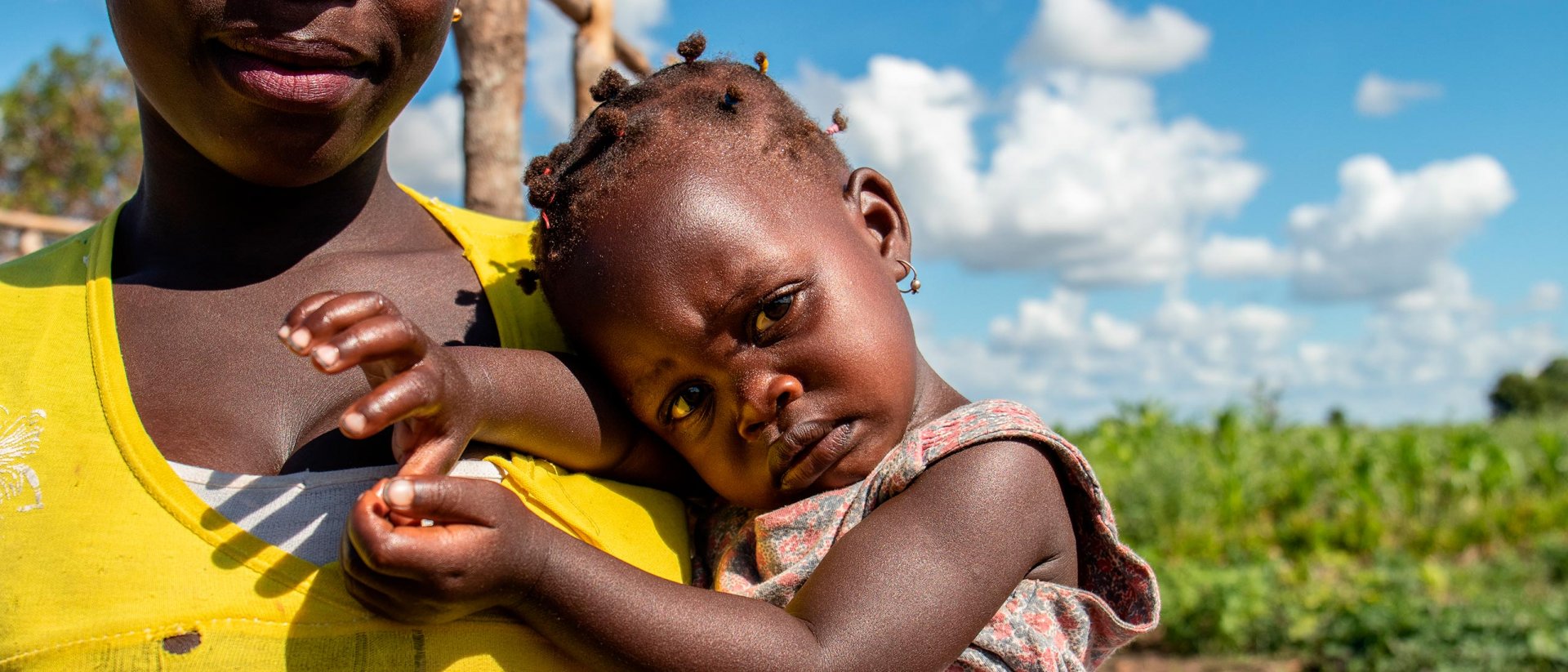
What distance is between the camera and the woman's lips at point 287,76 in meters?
1.42

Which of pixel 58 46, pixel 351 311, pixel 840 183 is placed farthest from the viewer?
pixel 58 46

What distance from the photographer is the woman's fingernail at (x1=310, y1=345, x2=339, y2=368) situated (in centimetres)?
A: 116

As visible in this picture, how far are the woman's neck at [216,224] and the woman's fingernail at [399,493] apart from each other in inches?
26.5

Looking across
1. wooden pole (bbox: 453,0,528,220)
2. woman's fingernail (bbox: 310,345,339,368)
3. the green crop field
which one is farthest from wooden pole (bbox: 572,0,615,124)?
the green crop field

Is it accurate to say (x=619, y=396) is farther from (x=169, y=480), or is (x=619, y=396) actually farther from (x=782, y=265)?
(x=169, y=480)

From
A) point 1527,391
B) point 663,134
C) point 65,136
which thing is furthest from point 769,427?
point 1527,391

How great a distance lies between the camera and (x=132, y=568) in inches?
51.4

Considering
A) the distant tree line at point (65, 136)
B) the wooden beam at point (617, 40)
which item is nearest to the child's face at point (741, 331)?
the wooden beam at point (617, 40)

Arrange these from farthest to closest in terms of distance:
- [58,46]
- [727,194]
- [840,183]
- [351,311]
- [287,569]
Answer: [58,46] < [840,183] < [727,194] < [287,569] < [351,311]

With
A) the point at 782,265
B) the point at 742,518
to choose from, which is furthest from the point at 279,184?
the point at 742,518

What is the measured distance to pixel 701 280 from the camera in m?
1.71

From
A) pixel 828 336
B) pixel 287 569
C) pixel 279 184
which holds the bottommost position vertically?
pixel 287 569

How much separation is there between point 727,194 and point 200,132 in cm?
68

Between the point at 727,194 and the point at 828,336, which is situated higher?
the point at 727,194
